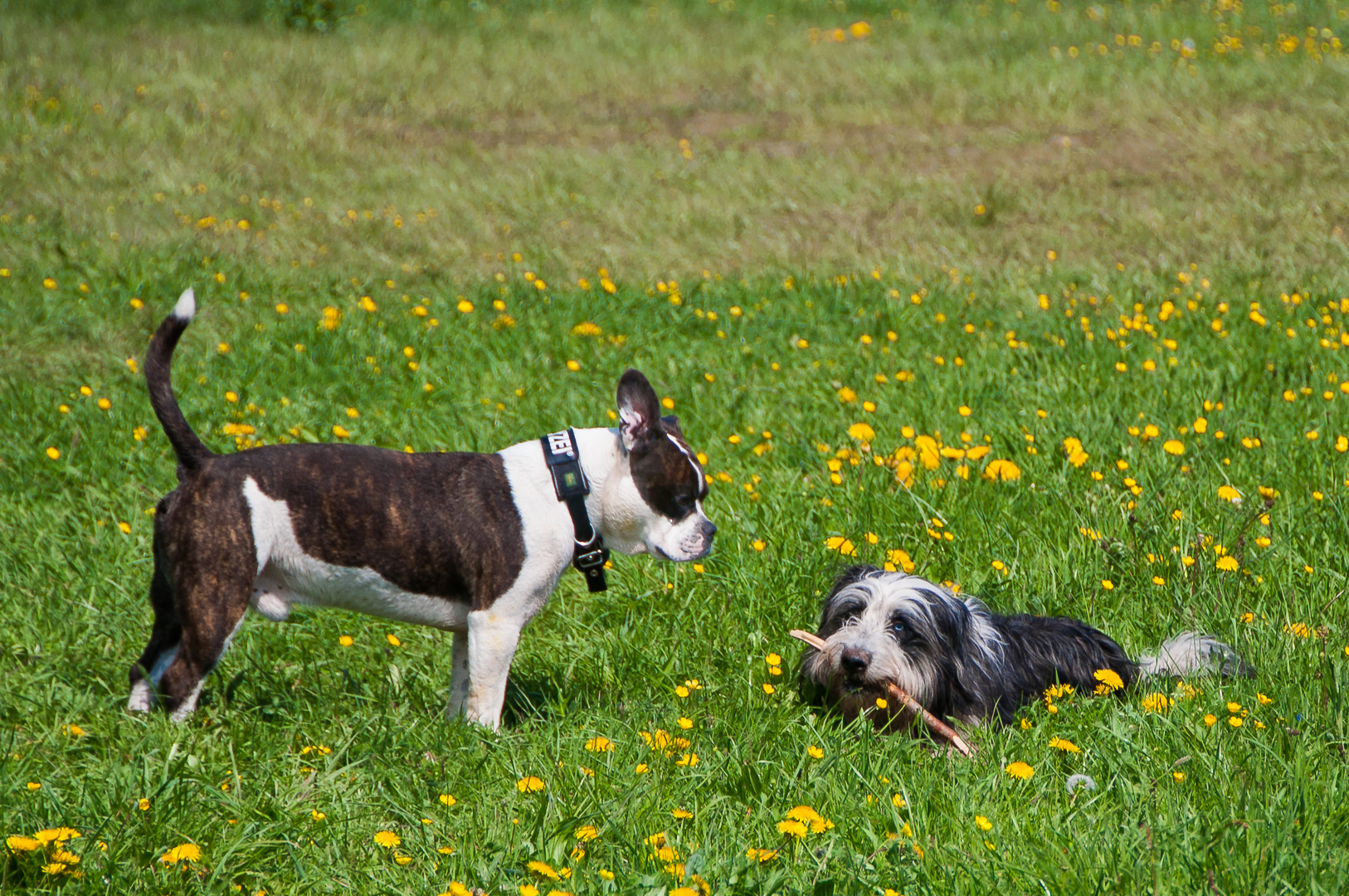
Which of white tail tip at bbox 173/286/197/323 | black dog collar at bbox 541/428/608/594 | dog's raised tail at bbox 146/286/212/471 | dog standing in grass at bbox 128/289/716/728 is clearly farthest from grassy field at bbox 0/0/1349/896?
white tail tip at bbox 173/286/197/323

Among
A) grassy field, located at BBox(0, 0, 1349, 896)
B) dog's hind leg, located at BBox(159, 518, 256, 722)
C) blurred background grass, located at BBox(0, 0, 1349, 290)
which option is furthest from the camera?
blurred background grass, located at BBox(0, 0, 1349, 290)

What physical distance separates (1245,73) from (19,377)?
11650 millimetres

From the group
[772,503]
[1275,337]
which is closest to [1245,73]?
[1275,337]

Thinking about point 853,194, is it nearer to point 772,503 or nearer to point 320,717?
point 772,503

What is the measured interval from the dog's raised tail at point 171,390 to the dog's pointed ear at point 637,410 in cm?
123

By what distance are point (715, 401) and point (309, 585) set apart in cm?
303

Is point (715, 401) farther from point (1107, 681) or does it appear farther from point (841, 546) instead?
point (1107, 681)

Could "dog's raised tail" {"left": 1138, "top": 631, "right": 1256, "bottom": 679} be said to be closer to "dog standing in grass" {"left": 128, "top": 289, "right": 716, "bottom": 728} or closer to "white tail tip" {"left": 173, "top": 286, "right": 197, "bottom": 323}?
"dog standing in grass" {"left": 128, "top": 289, "right": 716, "bottom": 728}

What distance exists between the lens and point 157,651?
3699mm

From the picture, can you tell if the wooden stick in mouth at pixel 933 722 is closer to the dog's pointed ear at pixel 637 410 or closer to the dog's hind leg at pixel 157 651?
the dog's pointed ear at pixel 637 410

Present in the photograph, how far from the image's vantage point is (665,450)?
3564mm

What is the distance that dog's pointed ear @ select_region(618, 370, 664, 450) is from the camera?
352 cm

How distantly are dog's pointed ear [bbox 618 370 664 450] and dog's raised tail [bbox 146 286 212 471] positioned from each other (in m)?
1.23

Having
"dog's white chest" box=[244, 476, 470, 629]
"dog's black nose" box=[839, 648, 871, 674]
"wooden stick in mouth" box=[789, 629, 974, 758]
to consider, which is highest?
"dog's white chest" box=[244, 476, 470, 629]
